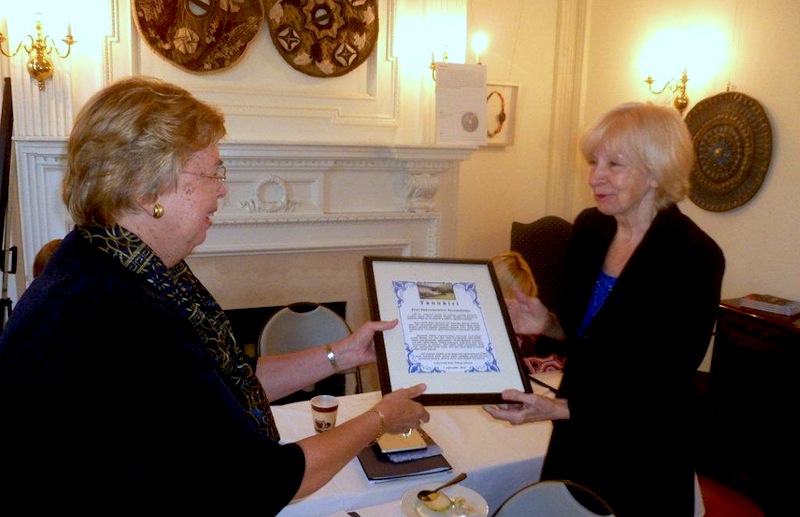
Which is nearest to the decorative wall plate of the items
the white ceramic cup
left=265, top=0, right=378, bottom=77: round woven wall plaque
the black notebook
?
left=265, top=0, right=378, bottom=77: round woven wall plaque

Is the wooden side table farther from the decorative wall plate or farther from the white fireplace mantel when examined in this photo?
the decorative wall plate

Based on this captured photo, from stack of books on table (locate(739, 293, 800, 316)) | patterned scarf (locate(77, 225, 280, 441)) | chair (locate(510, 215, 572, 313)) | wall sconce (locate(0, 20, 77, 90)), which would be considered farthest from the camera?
chair (locate(510, 215, 572, 313))

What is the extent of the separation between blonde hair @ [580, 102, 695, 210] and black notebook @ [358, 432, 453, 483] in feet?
3.23

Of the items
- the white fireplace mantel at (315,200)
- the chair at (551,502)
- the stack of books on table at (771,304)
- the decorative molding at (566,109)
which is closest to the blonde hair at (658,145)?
the chair at (551,502)

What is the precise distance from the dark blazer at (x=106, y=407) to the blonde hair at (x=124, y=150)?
0.14m

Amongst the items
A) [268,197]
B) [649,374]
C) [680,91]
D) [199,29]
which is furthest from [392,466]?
[680,91]

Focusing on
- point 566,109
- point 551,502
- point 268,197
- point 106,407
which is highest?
point 566,109

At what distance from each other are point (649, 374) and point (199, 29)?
2.96 metres

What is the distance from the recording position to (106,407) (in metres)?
0.97

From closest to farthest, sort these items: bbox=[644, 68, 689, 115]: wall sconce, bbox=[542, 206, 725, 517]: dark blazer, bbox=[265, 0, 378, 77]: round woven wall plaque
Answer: bbox=[542, 206, 725, 517]: dark blazer
bbox=[265, 0, 378, 77]: round woven wall plaque
bbox=[644, 68, 689, 115]: wall sconce

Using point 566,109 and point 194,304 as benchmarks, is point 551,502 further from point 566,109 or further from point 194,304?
point 566,109

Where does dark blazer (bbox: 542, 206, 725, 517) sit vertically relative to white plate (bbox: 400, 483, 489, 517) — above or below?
above

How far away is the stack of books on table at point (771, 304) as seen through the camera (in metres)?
3.18

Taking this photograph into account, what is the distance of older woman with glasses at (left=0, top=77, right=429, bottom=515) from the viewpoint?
98 centimetres
